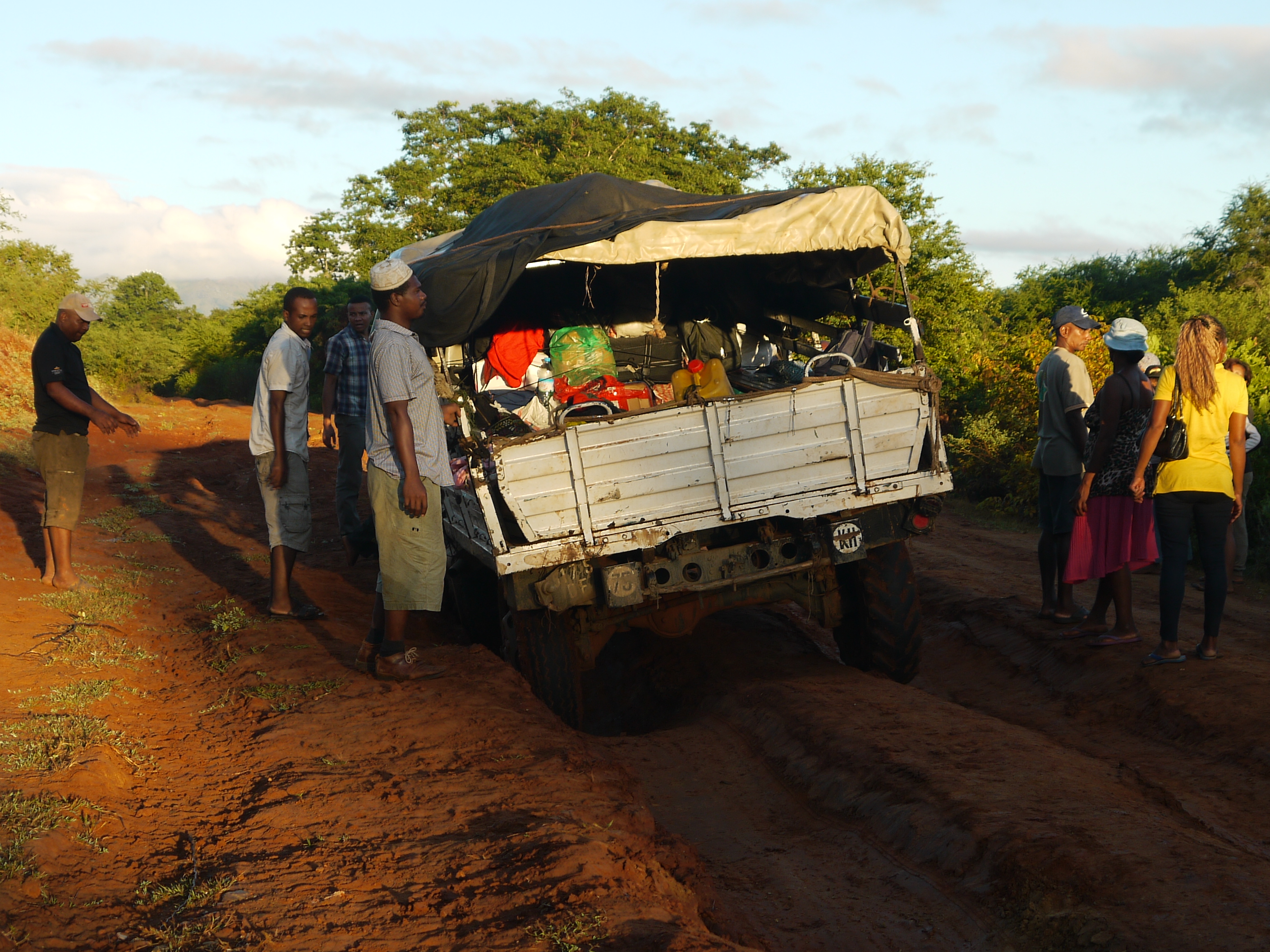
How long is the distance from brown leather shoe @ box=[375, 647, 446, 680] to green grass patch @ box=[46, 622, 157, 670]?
1.44 meters

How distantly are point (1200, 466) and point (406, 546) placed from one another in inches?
157

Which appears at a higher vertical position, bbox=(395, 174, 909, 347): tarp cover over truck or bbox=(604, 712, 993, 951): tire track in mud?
bbox=(395, 174, 909, 347): tarp cover over truck

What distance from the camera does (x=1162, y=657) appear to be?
5.23 metres

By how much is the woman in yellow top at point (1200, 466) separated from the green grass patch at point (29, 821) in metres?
4.93

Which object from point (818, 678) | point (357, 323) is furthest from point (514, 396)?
point (818, 678)

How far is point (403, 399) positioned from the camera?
4426 millimetres

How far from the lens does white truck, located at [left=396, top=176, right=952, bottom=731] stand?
14.9 ft

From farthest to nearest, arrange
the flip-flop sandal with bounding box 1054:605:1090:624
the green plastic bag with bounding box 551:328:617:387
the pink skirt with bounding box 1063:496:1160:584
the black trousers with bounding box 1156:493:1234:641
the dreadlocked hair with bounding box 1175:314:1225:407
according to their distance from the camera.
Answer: the green plastic bag with bounding box 551:328:617:387 < the flip-flop sandal with bounding box 1054:605:1090:624 < the pink skirt with bounding box 1063:496:1160:584 < the black trousers with bounding box 1156:493:1234:641 < the dreadlocked hair with bounding box 1175:314:1225:407

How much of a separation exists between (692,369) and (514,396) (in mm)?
1161

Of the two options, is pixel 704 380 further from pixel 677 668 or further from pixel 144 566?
pixel 144 566

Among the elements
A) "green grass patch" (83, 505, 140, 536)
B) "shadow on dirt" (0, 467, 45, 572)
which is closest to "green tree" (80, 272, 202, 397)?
"shadow on dirt" (0, 467, 45, 572)

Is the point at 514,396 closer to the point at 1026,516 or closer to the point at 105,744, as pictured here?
the point at 105,744

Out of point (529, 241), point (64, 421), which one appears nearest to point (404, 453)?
point (529, 241)

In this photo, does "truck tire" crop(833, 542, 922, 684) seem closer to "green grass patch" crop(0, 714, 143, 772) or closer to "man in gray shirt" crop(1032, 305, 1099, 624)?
"man in gray shirt" crop(1032, 305, 1099, 624)
